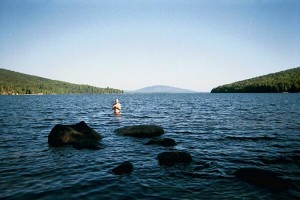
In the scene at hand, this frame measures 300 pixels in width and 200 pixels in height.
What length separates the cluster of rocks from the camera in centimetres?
1014

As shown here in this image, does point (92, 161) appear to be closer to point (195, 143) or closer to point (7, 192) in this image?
point (7, 192)

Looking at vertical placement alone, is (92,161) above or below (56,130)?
below

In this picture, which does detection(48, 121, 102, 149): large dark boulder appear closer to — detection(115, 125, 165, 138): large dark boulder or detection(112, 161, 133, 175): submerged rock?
detection(115, 125, 165, 138): large dark boulder

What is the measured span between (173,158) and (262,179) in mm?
4281

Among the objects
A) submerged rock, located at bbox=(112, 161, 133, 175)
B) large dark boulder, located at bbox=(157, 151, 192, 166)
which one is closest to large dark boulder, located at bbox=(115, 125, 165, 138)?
large dark boulder, located at bbox=(157, 151, 192, 166)

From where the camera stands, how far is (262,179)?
10.2 metres

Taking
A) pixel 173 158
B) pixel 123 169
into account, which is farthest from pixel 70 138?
pixel 173 158

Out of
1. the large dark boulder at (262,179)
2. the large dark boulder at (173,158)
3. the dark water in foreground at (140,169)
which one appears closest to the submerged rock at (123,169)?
the dark water in foreground at (140,169)

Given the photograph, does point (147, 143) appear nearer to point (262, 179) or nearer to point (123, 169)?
point (123, 169)

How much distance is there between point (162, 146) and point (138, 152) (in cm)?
224

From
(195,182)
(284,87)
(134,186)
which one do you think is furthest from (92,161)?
(284,87)

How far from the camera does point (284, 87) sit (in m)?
179

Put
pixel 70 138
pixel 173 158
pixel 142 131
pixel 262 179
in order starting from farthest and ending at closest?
pixel 142 131
pixel 70 138
pixel 173 158
pixel 262 179

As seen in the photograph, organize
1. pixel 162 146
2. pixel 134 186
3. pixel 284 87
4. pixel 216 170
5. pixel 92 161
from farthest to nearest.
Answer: pixel 284 87, pixel 162 146, pixel 92 161, pixel 216 170, pixel 134 186
